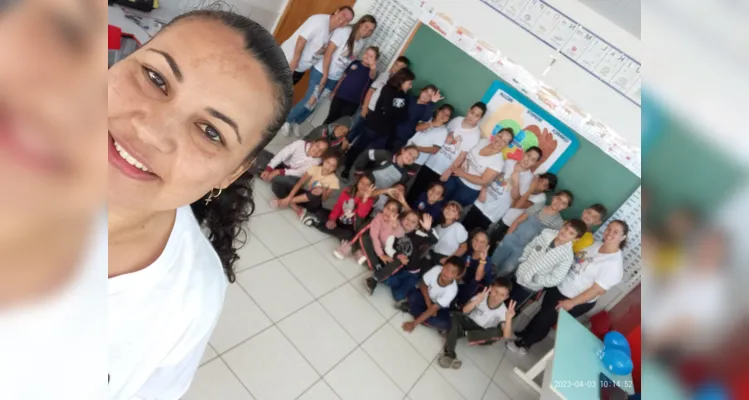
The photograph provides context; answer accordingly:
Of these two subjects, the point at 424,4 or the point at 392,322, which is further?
the point at 424,4

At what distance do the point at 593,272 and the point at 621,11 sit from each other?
1967 mm

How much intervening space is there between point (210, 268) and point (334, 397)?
1813mm

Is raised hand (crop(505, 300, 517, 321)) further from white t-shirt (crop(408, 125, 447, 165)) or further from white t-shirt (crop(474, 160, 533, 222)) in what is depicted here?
white t-shirt (crop(408, 125, 447, 165))

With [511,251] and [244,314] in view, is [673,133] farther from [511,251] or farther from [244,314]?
[511,251]

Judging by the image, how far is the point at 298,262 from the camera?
3275 mm

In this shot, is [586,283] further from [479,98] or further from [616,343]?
[479,98]

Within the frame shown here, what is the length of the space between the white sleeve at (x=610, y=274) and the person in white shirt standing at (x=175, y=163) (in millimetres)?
3209

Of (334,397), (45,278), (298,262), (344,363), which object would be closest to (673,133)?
(45,278)

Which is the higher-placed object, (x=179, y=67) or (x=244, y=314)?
(x=179, y=67)

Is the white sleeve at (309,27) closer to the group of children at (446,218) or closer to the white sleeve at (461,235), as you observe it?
Result: the group of children at (446,218)

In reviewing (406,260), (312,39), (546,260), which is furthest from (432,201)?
(312,39)

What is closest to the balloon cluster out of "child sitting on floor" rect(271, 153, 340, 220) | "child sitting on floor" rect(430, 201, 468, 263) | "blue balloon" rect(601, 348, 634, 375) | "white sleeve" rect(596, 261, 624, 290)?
"blue balloon" rect(601, 348, 634, 375)

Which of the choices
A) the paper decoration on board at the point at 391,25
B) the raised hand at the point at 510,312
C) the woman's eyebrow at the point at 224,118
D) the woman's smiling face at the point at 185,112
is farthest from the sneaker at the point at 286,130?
the woman's eyebrow at the point at 224,118

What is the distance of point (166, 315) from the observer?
0.87 meters
